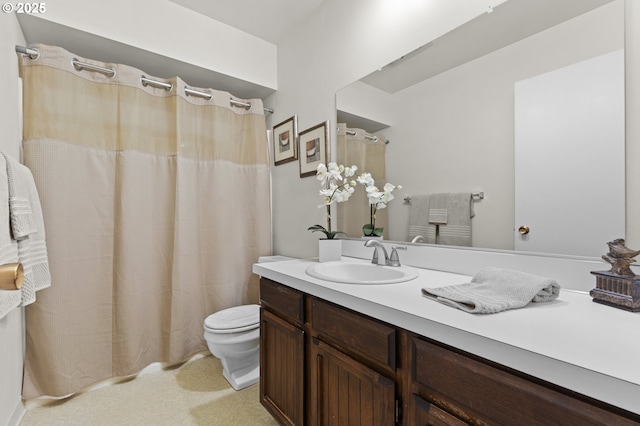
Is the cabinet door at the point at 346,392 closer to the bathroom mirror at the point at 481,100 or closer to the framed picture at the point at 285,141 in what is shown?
the bathroom mirror at the point at 481,100

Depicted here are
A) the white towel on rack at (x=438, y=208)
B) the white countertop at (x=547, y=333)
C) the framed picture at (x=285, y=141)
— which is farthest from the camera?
the framed picture at (x=285, y=141)

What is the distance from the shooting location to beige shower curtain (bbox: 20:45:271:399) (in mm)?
1690

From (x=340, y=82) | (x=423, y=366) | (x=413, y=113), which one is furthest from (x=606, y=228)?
(x=340, y=82)

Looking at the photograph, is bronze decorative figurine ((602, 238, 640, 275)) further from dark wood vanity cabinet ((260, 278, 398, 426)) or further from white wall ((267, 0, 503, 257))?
white wall ((267, 0, 503, 257))

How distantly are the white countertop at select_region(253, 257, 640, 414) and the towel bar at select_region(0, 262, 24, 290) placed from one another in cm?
80

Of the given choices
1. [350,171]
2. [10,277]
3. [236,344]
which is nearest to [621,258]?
[350,171]

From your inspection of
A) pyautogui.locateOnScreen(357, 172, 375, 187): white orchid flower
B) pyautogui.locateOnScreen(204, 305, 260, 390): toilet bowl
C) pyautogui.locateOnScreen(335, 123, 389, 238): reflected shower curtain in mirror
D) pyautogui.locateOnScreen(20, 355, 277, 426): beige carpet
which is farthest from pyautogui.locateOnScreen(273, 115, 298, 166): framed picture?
pyautogui.locateOnScreen(20, 355, 277, 426): beige carpet

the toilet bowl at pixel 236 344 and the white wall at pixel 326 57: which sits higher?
the white wall at pixel 326 57

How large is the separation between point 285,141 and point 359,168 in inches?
35.0

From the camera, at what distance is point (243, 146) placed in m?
2.45

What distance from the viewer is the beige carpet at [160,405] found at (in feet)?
5.14

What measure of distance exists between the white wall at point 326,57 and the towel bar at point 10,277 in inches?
62.5

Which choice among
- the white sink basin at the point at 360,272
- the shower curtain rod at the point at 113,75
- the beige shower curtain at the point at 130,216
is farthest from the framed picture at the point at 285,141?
the white sink basin at the point at 360,272

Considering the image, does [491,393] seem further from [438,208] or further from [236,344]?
[236,344]
